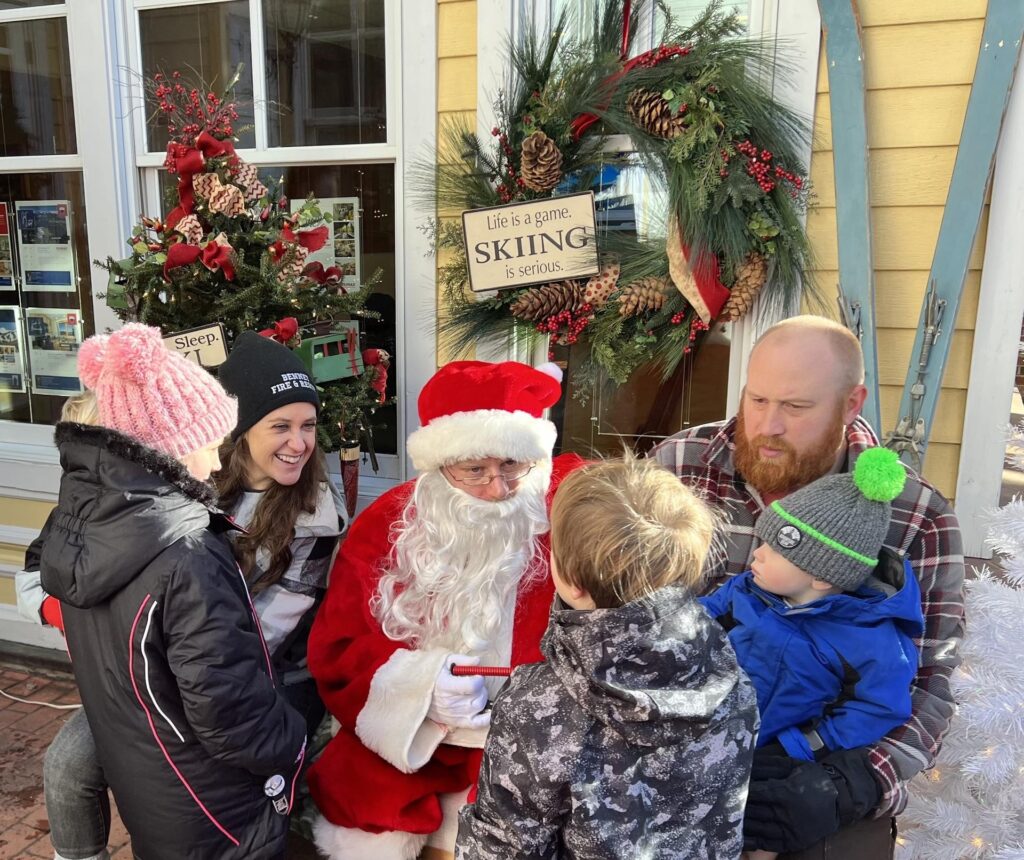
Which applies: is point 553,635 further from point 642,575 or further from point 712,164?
point 712,164

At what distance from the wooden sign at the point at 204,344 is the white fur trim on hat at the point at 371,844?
1530 mm

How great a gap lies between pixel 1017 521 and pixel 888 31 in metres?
1.62

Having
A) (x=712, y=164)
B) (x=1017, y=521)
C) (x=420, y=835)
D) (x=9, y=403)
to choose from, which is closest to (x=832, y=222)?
(x=712, y=164)

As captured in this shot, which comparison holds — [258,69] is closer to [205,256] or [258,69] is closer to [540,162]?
[205,256]

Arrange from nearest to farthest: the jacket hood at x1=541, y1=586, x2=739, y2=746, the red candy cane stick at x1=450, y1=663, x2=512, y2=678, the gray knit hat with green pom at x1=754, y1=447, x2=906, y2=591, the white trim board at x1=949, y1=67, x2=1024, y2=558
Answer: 1. the jacket hood at x1=541, y1=586, x2=739, y2=746
2. the gray knit hat with green pom at x1=754, y1=447, x2=906, y2=591
3. the red candy cane stick at x1=450, y1=663, x2=512, y2=678
4. the white trim board at x1=949, y1=67, x2=1024, y2=558

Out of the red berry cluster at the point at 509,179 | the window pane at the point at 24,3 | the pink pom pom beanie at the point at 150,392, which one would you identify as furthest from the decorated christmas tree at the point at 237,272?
the window pane at the point at 24,3

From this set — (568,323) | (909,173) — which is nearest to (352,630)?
(568,323)

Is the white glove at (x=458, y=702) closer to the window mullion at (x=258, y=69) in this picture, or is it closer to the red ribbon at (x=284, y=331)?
the red ribbon at (x=284, y=331)

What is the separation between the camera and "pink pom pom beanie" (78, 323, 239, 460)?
5.10ft

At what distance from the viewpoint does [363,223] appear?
3275 millimetres

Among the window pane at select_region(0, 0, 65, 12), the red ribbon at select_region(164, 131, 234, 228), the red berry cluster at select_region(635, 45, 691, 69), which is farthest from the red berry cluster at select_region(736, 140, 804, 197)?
the window pane at select_region(0, 0, 65, 12)

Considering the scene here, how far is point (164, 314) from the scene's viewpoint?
2.74 meters

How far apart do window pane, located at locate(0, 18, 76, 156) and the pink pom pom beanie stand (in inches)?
106

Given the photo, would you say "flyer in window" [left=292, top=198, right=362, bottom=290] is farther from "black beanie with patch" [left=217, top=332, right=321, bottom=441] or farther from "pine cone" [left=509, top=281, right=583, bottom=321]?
"black beanie with patch" [left=217, top=332, right=321, bottom=441]
